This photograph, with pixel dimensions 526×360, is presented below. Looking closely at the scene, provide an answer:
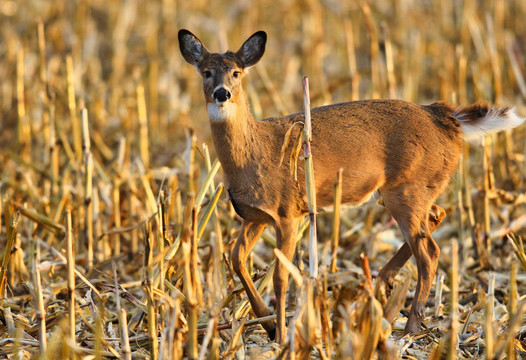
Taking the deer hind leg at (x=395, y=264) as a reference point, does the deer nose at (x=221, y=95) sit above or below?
above

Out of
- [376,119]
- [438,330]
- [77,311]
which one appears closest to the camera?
[77,311]

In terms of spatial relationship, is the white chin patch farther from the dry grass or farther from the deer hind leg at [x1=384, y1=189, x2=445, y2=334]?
the deer hind leg at [x1=384, y1=189, x2=445, y2=334]

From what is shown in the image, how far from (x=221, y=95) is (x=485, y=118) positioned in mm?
2047

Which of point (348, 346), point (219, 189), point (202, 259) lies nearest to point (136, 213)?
point (202, 259)

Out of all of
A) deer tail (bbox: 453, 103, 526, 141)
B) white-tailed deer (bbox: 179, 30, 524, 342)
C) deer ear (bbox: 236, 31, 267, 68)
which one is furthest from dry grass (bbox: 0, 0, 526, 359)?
deer ear (bbox: 236, 31, 267, 68)

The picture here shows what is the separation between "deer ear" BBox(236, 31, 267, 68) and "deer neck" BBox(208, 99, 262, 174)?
378mm

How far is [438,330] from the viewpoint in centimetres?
494

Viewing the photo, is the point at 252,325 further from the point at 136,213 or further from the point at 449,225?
the point at 449,225

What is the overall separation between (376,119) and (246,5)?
7895 mm

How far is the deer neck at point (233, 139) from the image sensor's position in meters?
5.05

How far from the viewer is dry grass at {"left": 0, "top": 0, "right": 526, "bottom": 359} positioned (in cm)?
405

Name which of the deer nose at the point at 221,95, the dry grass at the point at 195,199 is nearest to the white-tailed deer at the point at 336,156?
the deer nose at the point at 221,95

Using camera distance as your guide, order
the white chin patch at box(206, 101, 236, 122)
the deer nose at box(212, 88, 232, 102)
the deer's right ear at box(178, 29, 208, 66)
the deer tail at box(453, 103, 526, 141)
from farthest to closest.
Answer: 1. the deer tail at box(453, 103, 526, 141)
2. the deer's right ear at box(178, 29, 208, 66)
3. the white chin patch at box(206, 101, 236, 122)
4. the deer nose at box(212, 88, 232, 102)

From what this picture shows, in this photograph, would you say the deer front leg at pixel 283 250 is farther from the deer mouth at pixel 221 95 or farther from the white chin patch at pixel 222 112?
the deer mouth at pixel 221 95
